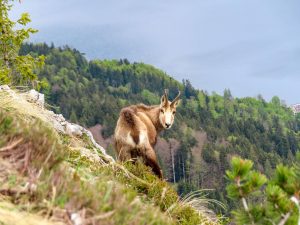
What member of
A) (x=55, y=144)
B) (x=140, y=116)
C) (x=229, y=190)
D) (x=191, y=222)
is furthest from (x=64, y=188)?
(x=140, y=116)

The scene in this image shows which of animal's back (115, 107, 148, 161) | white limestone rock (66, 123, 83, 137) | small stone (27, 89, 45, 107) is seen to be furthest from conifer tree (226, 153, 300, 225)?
animal's back (115, 107, 148, 161)

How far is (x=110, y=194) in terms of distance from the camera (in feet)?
13.6

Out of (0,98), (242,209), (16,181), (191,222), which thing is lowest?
(191,222)

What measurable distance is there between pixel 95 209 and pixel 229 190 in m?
1.78

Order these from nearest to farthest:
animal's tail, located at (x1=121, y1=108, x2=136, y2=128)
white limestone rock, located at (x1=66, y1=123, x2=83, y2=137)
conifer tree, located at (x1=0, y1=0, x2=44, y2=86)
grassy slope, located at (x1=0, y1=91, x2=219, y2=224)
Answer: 1. grassy slope, located at (x1=0, y1=91, x2=219, y2=224)
2. white limestone rock, located at (x1=66, y1=123, x2=83, y2=137)
3. animal's tail, located at (x1=121, y1=108, x2=136, y2=128)
4. conifer tree, located at (x1=0, y1=0, x2=44, y2=86)

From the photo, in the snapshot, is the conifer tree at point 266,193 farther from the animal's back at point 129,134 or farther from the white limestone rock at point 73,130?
the animal's back at point 129,134

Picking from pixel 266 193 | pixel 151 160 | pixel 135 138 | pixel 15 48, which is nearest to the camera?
pixel 266 193

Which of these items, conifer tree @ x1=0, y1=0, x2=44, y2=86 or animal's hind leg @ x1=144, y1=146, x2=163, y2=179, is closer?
animal's hind leg @ x1=144, y1=146, x2=163, y2=179

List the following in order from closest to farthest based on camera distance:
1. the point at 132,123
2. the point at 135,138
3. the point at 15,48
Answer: the point at 135,138 → the point at 132,123 → the point at 15,48

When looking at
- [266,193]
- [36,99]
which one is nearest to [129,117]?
[36,99]

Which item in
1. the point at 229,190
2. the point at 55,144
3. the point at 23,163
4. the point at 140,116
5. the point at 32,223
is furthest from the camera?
the point at 140,116

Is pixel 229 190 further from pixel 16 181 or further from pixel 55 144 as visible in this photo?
pixel 16 181

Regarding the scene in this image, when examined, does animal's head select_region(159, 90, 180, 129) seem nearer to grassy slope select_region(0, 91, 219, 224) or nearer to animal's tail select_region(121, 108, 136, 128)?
animal's tail select_region(121, 108, 136, 128)

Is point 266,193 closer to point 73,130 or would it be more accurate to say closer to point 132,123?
point 73,130
